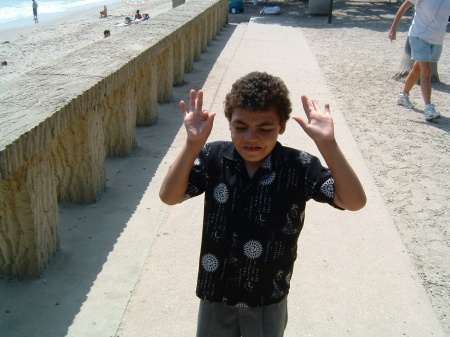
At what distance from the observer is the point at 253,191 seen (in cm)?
204

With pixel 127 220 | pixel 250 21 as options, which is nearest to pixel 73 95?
pixel 127 220

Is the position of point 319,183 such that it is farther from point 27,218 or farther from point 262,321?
point 27,218

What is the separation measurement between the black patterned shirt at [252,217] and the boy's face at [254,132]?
0.05 m

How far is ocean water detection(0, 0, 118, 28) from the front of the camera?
3284cm

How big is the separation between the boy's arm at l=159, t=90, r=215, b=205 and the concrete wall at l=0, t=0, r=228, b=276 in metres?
1.07

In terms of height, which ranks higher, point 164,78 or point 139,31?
point 139,31

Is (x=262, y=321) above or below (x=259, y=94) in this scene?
below

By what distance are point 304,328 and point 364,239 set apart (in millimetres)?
1151

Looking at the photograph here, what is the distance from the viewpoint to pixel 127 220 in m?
4.13

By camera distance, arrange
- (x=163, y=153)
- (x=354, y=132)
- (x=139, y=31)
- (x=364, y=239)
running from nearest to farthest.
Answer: (x=364, y=239)
(x=163, y=153)
(x=354, y=132)
(x=139, y=31)

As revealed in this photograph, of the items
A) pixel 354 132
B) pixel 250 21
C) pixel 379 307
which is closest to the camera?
pixel 379 307

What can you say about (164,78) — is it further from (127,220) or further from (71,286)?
(71,286)

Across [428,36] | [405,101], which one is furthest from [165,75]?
[428,36]

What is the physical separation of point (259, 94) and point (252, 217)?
42 cm
